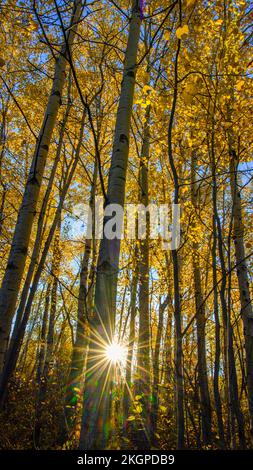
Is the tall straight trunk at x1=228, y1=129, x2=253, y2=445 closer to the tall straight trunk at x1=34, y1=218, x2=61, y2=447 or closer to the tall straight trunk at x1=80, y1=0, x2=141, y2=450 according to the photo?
the tall straight trunk at x1=80, y1=0, x2=141, y2=450

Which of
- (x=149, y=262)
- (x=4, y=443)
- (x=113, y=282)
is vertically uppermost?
(x=149, y=262)

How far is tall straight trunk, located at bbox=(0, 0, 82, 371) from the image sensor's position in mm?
2430

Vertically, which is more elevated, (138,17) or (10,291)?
(138,17)

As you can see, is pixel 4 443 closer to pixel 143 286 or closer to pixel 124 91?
pixel 143 286

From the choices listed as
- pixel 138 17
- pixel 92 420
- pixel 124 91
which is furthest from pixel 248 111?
pixel 92 420

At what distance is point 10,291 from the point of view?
8.17ft

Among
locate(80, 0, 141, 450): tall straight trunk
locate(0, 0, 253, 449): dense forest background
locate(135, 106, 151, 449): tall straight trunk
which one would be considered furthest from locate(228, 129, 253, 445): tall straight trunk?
locate(80, 0, 141, 450): tall straight trunk

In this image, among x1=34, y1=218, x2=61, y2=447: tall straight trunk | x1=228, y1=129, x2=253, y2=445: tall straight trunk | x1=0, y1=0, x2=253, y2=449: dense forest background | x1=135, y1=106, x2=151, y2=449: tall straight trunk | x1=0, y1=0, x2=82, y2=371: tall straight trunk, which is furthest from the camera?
x1=34, y1=218, x2=61, y2=447: tall straight trunk

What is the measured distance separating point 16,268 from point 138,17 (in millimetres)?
2444

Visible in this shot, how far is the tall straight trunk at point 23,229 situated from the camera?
7.97 ft

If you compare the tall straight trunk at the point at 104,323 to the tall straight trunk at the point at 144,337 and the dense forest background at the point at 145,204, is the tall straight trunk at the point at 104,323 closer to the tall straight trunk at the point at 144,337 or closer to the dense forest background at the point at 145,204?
the dense forest background at the point at 145,204
